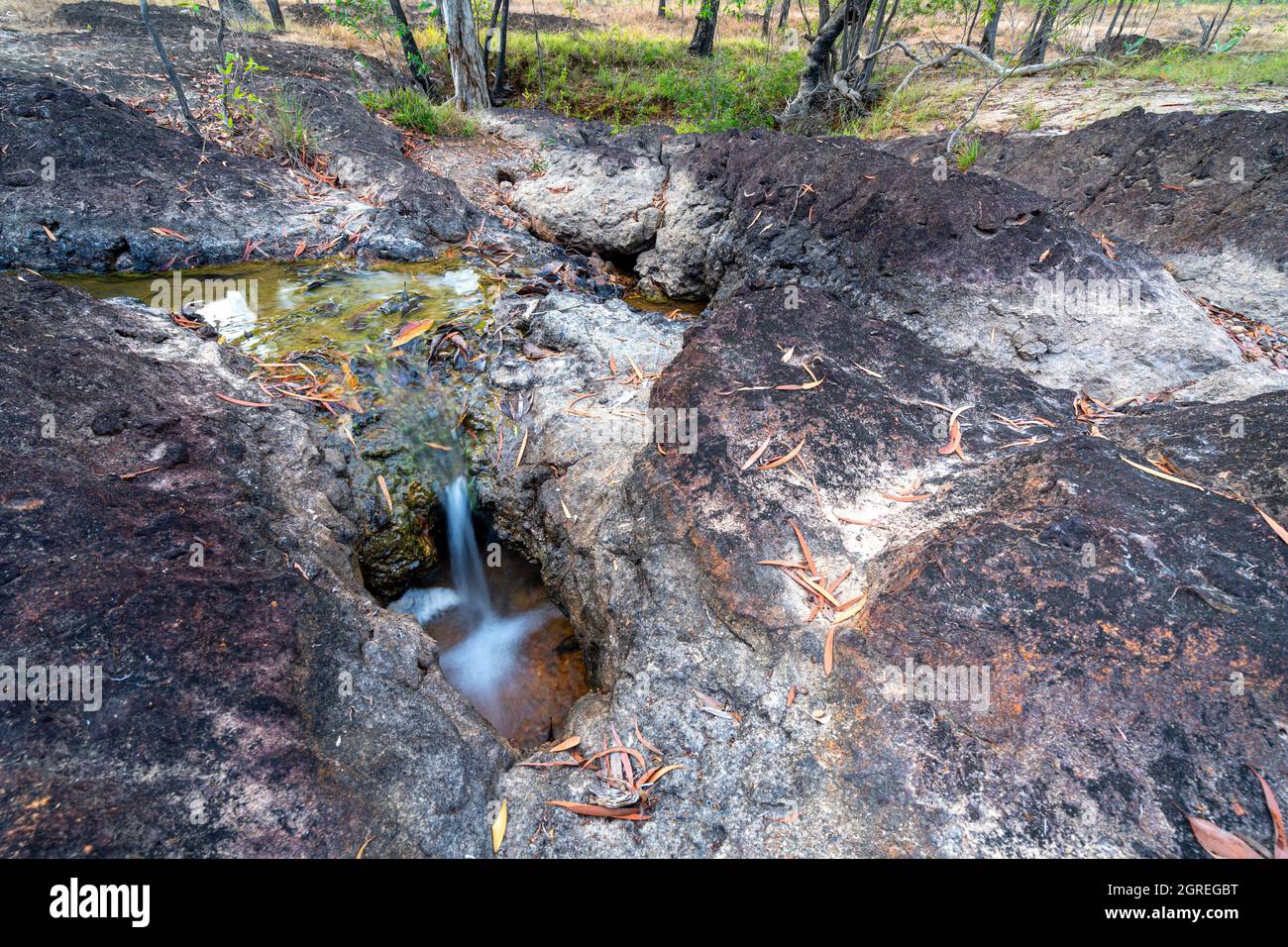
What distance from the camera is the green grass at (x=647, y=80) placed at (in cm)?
1133

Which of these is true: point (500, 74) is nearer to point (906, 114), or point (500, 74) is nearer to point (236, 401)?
point (906, 114)

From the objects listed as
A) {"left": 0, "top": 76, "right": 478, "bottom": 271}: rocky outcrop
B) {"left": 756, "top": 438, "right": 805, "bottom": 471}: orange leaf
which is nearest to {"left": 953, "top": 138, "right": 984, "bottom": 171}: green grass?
{"left": 0, "top": 76, "right": 478, "bottom": 271}: rocky outcrop

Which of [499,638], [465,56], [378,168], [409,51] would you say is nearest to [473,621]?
[499,638]

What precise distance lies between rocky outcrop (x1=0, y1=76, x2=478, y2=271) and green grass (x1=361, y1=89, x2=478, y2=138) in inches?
132

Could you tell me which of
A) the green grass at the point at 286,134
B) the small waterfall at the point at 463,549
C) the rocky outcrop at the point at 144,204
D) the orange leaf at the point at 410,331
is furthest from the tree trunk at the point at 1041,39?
the small waterfall at the point at 463,549

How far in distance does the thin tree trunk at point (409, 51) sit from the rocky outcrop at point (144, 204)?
20.1ft

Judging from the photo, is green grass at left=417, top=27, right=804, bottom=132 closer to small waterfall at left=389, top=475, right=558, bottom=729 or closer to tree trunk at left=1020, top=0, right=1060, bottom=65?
tree trunk at left=1020, top=0, right=1060, bottom=65

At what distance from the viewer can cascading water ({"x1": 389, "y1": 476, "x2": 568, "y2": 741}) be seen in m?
2.93

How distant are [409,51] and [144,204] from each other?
311 inches

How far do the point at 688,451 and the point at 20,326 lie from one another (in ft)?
10.6

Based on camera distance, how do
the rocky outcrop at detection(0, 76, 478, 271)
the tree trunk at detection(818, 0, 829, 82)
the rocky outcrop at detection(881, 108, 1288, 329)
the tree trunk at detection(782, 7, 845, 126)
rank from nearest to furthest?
the rocky outcrop at detection(881, 108, 1288, 329) < the rocky outcrop at detection(0, 76, 478, 271) < the tree trunk at detection(782, 7, 845, 126) < the tree trunk at detection(818, 0, 829, 82)

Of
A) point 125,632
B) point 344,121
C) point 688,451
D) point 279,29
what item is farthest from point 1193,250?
point 279,29

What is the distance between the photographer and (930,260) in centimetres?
428
